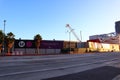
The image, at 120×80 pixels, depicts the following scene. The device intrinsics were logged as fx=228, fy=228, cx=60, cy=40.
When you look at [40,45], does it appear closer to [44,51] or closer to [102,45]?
[44,51]

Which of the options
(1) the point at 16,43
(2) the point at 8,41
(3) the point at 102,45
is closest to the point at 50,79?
(2) the point at 8,41

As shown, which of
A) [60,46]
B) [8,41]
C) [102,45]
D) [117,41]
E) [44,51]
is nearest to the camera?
[8,41]

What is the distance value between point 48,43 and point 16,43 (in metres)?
14.3

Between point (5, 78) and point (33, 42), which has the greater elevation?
point (33, 42)

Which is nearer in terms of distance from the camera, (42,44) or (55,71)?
(55,71)

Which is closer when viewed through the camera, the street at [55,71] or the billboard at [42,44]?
the street at [55,71]

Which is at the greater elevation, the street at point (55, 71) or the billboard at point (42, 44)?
the billboard at point (42, 44)

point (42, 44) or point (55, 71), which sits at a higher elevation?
point (42, 44)

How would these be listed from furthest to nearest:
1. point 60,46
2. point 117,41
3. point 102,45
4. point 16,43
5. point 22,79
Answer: point 117,41 → point 102,45 → point 60,46 → point 16,43 → point 22,79

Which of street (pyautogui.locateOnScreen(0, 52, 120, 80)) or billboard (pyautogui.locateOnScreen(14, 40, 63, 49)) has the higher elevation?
billboard (pyautogui.locateOnScreen(14, 40, 63, 49))

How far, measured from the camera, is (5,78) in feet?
46.4

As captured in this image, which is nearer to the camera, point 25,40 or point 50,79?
point 50,79

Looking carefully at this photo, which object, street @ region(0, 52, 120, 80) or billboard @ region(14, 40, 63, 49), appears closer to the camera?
street @ region(0, 52, 120, 80)

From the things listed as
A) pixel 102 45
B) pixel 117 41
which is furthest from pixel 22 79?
pixel 117 41
